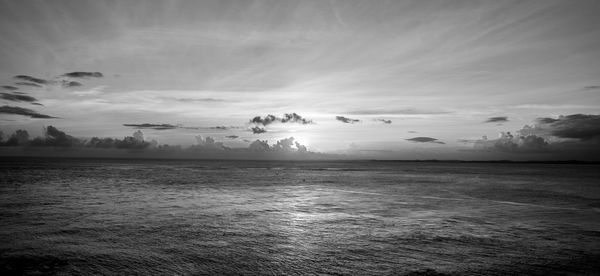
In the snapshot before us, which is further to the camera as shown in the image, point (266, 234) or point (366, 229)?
point (366, 229)

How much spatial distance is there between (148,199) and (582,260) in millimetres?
30672

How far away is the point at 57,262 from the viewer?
12758 mm

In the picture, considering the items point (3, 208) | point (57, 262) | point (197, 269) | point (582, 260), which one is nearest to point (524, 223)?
point (582, 260)

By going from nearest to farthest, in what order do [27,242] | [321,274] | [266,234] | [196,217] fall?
[321,274] → [27,242] → [266,234] → [196,217]

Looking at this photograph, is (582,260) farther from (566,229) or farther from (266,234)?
(266,234)

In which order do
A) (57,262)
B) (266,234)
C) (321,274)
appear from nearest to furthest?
(321,274) < (57,262) < (266,234)

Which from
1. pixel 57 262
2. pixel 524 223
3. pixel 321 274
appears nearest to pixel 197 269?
pixel 321 274

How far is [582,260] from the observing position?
13.1 metres

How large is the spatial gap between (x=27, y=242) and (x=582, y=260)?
21.4 metres

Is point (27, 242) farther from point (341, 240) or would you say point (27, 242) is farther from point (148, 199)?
point (148, 199)

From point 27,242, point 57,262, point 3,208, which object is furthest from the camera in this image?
point 3,208

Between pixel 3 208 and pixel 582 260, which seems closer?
pixel 582 260

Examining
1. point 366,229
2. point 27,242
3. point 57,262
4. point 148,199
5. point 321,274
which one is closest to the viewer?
point 321,274

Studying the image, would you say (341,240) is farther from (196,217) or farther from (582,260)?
(196,217)
